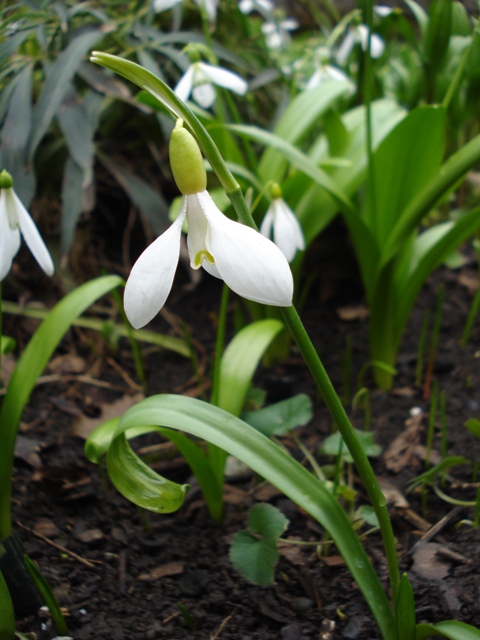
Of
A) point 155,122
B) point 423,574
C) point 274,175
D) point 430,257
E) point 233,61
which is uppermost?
point 233,61

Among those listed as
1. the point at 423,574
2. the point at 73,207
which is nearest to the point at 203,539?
the point at 423,574

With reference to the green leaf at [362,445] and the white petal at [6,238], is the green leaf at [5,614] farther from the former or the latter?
the green leaf at [362,445]

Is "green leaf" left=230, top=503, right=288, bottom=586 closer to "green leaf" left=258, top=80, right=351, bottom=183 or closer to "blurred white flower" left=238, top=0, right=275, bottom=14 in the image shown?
"green leaf" left=258, top=80, right=351, bottom=183

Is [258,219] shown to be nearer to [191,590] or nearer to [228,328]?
[228,328]

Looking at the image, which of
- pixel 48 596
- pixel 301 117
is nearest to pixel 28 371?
pixel 48 596

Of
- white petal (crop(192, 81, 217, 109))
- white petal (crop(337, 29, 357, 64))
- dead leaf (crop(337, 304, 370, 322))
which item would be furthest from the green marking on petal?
white petal (crop(337, 29, 357, 64))

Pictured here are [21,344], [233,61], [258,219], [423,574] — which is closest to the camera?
[423,574]

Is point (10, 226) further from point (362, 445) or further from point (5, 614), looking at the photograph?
point (362, 445)
